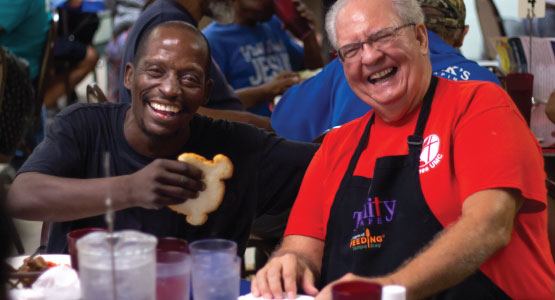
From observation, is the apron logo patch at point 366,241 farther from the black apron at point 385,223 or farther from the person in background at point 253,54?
the person in background at point 253,54

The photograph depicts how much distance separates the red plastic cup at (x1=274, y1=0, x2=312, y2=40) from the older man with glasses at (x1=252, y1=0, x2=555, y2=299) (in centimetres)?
212

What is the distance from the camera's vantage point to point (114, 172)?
2156 millimetres

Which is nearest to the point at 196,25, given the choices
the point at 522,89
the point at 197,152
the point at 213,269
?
the point at 197,152

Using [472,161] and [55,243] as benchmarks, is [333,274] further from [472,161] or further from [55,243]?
[55,243]

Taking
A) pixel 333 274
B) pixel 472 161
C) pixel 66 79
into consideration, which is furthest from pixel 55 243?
pixel 66 79

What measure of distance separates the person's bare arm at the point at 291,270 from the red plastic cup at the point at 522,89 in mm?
1547

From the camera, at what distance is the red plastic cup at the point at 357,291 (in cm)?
115

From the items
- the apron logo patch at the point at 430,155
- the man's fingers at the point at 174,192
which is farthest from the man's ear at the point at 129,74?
the apron logo patch at the point at 430,155

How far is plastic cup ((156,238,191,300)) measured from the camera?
1.31 m

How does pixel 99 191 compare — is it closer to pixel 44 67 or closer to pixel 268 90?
pixel 268 90

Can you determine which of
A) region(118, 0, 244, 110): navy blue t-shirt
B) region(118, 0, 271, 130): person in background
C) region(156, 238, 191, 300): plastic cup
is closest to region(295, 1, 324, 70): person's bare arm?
region(118, 0, 271, 130): person in background

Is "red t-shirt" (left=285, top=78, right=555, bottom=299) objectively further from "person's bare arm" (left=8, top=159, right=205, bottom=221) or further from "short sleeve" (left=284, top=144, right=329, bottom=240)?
"person's bare arm" (left=8, top=159, right=205, bottom=221)

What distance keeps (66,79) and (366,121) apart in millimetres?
5362

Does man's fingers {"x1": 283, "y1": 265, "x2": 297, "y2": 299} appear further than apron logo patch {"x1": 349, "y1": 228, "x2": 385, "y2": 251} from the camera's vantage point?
No
